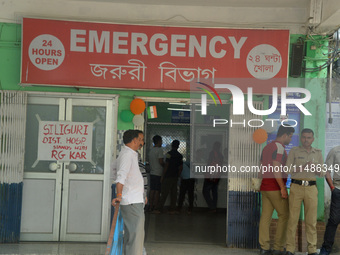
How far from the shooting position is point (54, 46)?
23.0ft

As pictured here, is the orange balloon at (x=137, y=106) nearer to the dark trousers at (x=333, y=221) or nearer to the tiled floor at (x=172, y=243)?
the tiled floor at (x=172, y=243)

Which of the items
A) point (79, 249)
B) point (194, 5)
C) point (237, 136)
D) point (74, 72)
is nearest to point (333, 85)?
point (237, 136)

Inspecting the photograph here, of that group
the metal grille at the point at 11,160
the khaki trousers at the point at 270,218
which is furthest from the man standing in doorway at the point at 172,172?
the metal grille at the point at 11,160

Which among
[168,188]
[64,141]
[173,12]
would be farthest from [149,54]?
[168,188]

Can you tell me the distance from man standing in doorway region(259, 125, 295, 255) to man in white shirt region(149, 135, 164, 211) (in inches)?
141

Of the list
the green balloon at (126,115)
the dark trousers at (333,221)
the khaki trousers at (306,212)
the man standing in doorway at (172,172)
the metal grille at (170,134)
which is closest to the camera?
the khaki trousers at (306,212)

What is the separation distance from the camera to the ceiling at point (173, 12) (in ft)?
23.2

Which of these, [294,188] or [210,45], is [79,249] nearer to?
[294,188]

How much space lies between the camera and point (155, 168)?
397 inches

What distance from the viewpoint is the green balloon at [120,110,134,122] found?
7.08m

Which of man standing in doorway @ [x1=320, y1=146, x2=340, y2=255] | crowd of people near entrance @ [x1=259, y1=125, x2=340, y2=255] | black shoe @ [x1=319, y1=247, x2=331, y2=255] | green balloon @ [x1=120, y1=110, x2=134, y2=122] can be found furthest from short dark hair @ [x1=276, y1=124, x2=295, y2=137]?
green balloon @ [x1=120, y1=110, x2=134, y2=122]

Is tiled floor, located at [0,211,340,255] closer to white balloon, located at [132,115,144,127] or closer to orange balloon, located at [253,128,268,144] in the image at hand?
orange balloon, located at [253,128,268,144]

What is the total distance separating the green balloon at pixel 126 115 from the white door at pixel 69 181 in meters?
0.17

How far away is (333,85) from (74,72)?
4149mm
